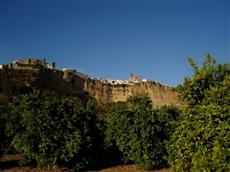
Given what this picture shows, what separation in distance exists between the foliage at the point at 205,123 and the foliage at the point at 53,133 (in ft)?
38.0

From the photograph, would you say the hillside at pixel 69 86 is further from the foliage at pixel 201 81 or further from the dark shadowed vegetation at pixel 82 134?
the foliage at pixel 201 81

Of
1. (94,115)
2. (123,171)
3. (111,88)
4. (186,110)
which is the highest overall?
(111,88)

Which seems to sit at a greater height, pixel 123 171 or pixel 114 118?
pixel 114 118

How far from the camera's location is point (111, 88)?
134125 mm

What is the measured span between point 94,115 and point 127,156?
3.93 metres

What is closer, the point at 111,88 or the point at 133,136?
the point at 133,136

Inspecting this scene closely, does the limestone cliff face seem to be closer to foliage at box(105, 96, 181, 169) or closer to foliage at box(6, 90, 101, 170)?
foliage at box(105, 96, 181, 169)

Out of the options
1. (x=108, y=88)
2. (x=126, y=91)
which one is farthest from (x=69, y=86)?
(x=126, y=91)

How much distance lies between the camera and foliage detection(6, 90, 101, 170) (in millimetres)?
26172

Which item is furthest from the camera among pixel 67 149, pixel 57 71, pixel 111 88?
pixel 111 88

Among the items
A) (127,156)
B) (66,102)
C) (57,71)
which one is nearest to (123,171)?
(127,156)

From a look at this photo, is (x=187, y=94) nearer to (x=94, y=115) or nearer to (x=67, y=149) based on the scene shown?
(x=67, y=149)

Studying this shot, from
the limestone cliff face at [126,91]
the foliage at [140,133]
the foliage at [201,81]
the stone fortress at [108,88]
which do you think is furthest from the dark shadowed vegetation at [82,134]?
the limestone cliff face at [126,91]

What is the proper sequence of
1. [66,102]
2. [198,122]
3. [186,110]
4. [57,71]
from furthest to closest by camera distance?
[57,71] < [66,102] < [186,110] < [198,122]
